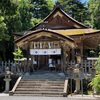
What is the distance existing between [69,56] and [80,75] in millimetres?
10153

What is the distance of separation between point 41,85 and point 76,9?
31.5m

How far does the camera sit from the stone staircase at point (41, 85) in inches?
628

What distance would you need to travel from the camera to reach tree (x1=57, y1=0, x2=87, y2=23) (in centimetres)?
4493

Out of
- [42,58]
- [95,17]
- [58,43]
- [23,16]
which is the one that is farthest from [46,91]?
[95,17]

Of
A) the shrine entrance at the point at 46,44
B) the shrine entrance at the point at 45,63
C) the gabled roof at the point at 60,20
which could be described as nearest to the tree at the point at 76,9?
the gabled roof at the point at 60,20

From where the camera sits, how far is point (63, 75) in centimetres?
1867

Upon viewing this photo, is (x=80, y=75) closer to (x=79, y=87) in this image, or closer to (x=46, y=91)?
(x=79, y=87)

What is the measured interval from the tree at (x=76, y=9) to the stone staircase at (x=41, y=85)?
26.6m

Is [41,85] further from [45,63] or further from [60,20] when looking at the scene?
[60,20]

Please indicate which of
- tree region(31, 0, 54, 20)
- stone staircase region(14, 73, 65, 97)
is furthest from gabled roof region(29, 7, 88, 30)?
tree region(31, 0, 54, 20)

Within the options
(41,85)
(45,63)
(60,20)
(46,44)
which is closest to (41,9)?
(60,20)

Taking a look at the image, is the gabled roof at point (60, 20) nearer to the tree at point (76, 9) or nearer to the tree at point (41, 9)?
the tree at point (41, 9)

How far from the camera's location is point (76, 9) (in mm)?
46531

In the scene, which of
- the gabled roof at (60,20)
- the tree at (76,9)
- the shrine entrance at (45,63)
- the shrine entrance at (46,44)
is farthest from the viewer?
the tree at (76,9)
